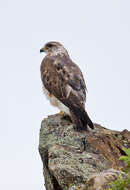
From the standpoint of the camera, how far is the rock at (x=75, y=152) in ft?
17.8

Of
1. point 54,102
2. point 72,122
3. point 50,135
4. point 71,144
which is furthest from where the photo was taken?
point 54,102

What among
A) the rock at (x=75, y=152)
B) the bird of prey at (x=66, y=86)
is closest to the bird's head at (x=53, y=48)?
the bird of prey at (x=66, y=86)

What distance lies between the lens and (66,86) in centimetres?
854

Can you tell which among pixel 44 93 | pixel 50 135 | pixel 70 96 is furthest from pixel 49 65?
pixel 50 135

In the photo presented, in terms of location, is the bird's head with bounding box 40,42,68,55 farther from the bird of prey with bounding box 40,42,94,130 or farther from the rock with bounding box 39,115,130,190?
the rock with bounding box 39,115,130,190

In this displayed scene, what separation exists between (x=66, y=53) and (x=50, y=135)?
4.00 m

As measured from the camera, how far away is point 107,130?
712 centimetres

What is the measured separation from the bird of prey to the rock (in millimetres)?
294

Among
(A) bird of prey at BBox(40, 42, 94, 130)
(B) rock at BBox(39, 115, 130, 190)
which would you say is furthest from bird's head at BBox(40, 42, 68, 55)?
(B) rock at BBox(39, 115, 130, 190)

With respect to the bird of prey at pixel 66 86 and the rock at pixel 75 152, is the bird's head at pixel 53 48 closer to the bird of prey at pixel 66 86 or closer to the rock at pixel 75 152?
the bird of prey at pixel 66 86

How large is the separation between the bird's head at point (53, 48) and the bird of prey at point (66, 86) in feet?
1.02

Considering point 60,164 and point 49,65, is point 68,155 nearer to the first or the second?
point 60,164

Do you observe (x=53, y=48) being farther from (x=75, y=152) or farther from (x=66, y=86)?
(x=75, y=152)

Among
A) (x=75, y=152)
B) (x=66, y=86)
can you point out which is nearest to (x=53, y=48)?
(x=66, y=86)
